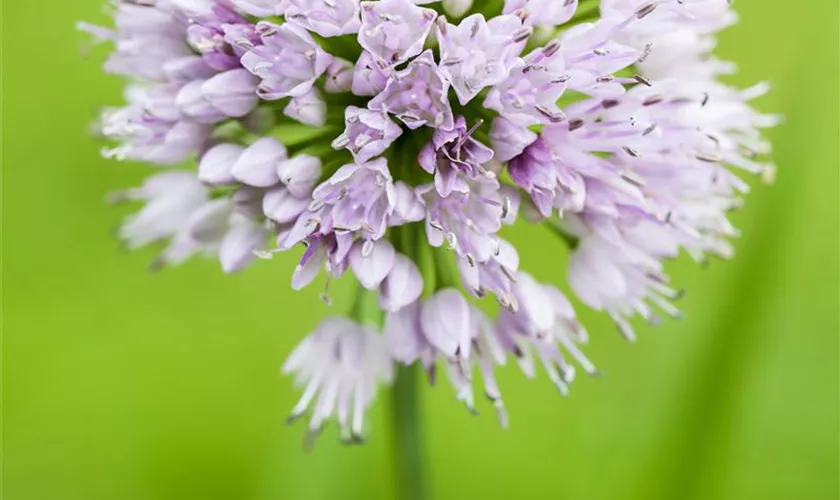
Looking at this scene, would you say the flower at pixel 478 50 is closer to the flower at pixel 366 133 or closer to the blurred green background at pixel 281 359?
the flower at pixel 366 133

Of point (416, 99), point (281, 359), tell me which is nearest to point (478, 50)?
point (416, 99)

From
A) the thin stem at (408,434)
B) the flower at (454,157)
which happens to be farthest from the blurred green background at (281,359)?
the flower at (454,157)

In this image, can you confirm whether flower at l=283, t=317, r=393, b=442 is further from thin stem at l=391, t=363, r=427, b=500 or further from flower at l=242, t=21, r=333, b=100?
flower at l=242, t=21, r=333, b=100

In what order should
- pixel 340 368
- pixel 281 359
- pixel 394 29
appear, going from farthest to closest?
pixel 281 359 < pixel 340 368 < pixel 394 29

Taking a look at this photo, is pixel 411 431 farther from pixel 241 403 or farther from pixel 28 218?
pixel 28 218

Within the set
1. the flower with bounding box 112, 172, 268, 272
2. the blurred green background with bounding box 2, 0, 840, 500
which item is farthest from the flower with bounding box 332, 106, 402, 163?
the blurred green background with bounding box 2, 0, 840, 500

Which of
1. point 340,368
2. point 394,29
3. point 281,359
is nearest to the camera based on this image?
point 394,29

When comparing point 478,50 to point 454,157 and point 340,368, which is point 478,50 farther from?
point 340,368
